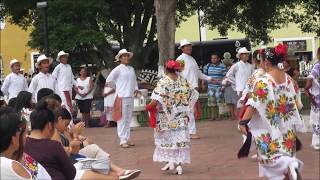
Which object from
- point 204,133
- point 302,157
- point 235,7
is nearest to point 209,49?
point 235,7

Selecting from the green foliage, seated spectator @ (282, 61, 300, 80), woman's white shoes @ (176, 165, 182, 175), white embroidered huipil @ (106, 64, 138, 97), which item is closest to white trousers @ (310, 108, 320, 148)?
seated spectator @ (282, 61, 300, 80)

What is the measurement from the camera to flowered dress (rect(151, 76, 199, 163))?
27.9 feet

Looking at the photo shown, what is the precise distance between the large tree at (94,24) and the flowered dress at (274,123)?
49.4ft

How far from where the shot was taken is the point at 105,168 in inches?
234

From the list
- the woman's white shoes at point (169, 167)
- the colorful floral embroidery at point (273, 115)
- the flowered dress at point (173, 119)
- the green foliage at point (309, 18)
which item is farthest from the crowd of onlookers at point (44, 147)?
the green foliage at point (309, 18)

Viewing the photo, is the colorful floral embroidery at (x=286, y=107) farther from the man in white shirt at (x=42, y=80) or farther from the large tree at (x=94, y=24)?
the large tree at (x=94, y=24)

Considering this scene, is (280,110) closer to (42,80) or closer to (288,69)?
(288,69)

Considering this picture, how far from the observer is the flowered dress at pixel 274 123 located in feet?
20.2

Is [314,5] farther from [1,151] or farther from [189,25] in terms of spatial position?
[1,151]

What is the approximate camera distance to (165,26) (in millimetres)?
17344

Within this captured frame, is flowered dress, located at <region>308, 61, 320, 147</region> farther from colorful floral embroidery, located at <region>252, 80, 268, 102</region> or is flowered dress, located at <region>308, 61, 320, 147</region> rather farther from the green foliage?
the green foliage

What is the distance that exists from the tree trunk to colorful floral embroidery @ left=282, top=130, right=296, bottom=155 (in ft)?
35.3

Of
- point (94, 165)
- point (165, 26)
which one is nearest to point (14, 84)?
point (165, 26)

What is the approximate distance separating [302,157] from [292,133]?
329 centimetres
